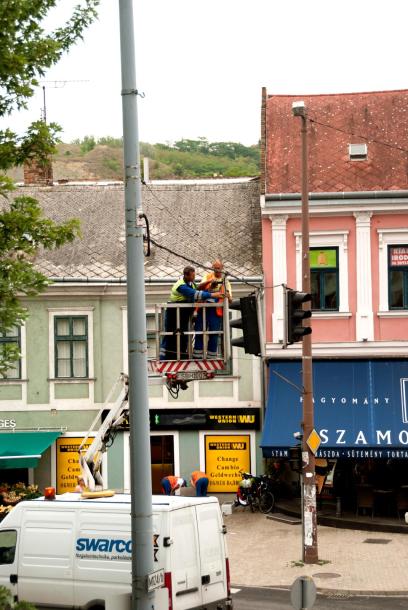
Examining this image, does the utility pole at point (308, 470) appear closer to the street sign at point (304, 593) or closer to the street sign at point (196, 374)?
the street sign at point (196, 374)

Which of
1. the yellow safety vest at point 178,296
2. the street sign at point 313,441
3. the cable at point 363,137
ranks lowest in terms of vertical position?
the street sign at point 313,441

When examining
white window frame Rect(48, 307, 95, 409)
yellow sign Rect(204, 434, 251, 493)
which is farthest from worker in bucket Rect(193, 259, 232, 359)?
white window frame Rect(48, 307, 95, 409)

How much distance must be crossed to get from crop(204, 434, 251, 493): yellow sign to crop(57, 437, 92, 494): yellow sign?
12.1ft

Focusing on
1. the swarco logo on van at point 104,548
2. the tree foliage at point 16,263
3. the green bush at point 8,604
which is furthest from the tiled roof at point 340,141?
the green bush at point 8,604

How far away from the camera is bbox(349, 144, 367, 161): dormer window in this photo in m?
33.1

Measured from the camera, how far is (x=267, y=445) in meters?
29.1

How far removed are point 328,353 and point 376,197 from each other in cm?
432

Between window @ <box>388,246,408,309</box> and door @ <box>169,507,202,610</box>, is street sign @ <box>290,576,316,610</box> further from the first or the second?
window @ <box>388,246,408,309</box>

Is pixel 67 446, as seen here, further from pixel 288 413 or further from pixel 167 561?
pixel 167 561

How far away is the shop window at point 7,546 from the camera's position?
17.9 metres

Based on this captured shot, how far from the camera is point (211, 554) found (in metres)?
16.9

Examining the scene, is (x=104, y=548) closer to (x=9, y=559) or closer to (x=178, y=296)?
(x=9, y=559)

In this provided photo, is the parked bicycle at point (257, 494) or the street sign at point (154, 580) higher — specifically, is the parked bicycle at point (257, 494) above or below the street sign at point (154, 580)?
below

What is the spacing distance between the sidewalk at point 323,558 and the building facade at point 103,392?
3363 millimetres
